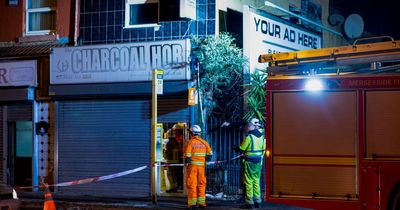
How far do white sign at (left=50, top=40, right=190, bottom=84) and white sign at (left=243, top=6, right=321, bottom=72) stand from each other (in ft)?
4.78

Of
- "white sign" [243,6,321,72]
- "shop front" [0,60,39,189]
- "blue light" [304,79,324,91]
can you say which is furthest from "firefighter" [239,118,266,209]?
"shop front" [0,60,39,189]

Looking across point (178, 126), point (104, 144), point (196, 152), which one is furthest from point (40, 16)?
point (196, 152)

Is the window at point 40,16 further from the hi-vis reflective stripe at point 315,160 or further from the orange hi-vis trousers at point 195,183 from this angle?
the hi-vis reflective stripe at point 315,160

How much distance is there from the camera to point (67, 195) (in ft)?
53.5

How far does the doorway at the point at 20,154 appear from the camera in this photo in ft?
58.1

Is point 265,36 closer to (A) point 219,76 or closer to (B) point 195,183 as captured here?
(A) point 219,76

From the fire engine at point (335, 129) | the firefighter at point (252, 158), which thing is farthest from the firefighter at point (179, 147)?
the fire engine at point (335, 129)

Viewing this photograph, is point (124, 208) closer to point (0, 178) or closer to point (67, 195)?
point (67, 195)

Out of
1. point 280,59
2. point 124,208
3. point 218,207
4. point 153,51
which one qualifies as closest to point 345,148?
point 280,59

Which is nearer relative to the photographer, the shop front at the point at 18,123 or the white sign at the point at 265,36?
the white sign at the point at 265,36

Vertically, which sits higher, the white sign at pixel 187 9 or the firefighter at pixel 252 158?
the white sign at pixel 187 9

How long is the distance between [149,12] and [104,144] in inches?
135

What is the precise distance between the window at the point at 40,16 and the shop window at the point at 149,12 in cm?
227

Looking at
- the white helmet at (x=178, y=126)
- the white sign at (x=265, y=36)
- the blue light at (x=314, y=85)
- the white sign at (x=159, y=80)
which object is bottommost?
the white helmet at (x=178, y=126)
